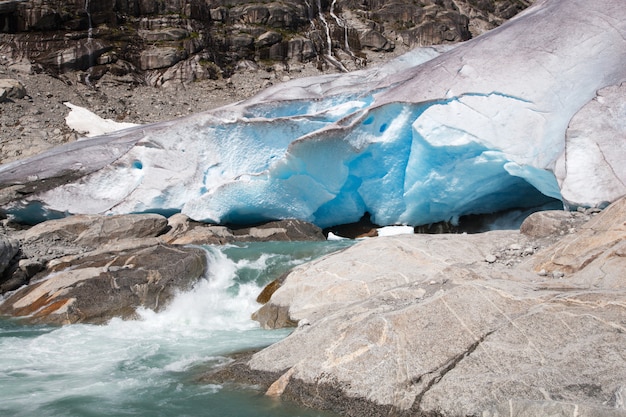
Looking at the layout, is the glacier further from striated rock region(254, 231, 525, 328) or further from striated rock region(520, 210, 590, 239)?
striated rock region(254, 231, 525, 328)

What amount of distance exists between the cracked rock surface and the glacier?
430 cm

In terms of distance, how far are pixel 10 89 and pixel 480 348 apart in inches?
1321

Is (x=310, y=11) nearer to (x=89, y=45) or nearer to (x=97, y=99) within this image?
(x=89, y=45)

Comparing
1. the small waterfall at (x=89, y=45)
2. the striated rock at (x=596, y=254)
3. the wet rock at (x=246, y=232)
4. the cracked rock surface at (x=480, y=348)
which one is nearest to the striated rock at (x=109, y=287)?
the wet rock at (x=246, y=232)

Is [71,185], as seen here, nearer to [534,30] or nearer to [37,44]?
[534,30]

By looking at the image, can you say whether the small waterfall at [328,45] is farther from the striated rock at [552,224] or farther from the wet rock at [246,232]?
the striated rock at [552,224]

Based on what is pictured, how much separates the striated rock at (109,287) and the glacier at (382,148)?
391 centimetres

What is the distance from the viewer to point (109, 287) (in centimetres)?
937

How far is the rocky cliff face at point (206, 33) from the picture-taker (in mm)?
38188

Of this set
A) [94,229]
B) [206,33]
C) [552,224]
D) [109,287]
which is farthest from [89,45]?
[552,224]

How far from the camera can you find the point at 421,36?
45812 mm

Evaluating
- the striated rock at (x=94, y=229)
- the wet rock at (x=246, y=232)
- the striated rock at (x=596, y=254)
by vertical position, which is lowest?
the wet rock at (x=246, y=232)

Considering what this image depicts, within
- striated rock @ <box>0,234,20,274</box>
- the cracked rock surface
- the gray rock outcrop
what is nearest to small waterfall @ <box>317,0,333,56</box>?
the gray rock outcrop

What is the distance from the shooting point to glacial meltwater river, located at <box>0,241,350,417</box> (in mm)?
5004
